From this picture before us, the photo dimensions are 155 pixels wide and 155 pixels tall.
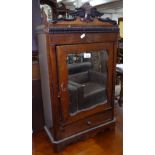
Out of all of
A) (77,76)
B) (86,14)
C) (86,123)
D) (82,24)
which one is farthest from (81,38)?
(86,123)

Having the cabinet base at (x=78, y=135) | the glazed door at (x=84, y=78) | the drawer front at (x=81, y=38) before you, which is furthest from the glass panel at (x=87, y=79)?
the cabinet base at (x=78, y=135)

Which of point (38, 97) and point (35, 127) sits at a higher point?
point (38, 97)

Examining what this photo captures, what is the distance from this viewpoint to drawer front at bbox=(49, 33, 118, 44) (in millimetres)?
1528

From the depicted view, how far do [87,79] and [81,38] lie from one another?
0.42 m

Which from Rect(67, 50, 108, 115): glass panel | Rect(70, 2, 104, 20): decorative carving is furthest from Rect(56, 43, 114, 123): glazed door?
Rect(70, 2, 104, 20): decorative carving

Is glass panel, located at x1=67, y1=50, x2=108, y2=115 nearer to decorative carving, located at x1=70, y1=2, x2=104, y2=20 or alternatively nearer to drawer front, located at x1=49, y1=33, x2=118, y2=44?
drawer front, located at x1=49, y1=33, x2=118, y2=44

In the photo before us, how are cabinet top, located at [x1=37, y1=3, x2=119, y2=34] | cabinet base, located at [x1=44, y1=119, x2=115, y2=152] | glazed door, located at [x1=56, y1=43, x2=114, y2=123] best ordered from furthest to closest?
cabinet base, located at [x1=44, y1=119, x2=115, y2=152], glazed door, located at [x1=56, y1=43, x2=114, y2=123], cabinet top, located at [x1=37, y1=3, x2=119, y2=34]

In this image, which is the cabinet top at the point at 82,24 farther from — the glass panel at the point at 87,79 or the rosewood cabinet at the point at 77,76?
the glass panel at the point at 87,79

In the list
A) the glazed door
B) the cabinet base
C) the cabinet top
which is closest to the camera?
Answer: the cabinet top
